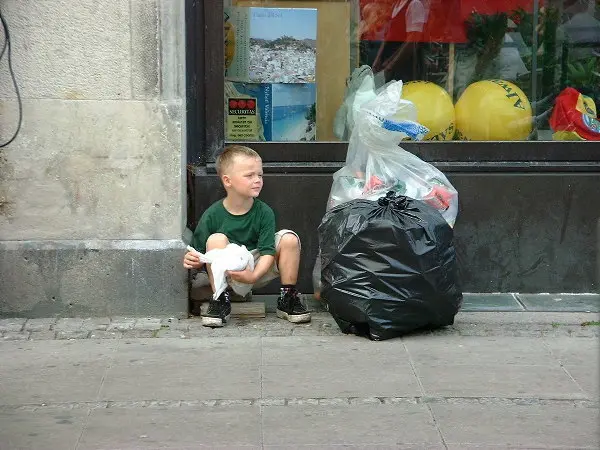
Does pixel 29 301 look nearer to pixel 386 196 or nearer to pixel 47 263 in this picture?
pixel 47 263

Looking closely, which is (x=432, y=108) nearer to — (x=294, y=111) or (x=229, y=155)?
(x=294, y=111)

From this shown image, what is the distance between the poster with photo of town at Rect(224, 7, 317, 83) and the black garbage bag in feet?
3.96

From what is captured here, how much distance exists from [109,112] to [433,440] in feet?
8.19

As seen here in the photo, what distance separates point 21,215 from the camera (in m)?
5.62

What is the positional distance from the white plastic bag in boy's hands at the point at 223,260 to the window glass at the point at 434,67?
922mm

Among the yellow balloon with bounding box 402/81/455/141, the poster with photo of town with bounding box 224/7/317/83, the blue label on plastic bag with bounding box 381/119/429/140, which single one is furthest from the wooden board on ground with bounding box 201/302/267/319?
the yellow balloon with bounding box 402/81/455/141

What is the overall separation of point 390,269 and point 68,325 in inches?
67.5

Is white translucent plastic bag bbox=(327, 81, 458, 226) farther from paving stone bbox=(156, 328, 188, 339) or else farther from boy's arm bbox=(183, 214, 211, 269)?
paving stone bbox=(156, 328, 188, 339)

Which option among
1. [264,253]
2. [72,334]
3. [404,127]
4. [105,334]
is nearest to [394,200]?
[404,127]

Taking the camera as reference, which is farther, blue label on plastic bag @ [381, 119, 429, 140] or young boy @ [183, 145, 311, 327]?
blue label on plastic bag @ [381, 119, 429, 140]

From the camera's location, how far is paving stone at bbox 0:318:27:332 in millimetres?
5582

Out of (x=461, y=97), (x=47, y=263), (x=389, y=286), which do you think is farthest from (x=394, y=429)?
(x=461, y=97)

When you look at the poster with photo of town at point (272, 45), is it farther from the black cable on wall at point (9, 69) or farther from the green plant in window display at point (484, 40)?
the black cable on wall at point (9, 69)

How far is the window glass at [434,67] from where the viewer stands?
6262 millimetres
